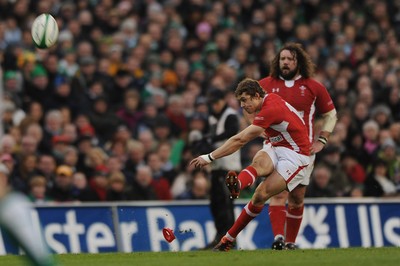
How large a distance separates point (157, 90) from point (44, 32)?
6.43 meters

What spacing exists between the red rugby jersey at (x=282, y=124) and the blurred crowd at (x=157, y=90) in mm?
4019

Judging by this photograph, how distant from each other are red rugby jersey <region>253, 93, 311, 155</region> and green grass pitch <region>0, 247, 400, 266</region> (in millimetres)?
1168

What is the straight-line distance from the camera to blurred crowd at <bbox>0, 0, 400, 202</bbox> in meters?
17.4

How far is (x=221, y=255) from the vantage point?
1164cm

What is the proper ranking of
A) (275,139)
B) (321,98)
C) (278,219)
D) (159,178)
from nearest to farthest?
(275,139) → (278,219) → (321,98) → (159,178)

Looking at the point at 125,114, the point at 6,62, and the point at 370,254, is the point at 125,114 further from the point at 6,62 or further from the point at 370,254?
the point at 370,254

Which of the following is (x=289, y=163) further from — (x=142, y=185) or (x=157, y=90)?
(x=157, y=90)

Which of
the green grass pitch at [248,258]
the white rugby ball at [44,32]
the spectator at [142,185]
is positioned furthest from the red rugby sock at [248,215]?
the spectator at [142,185]

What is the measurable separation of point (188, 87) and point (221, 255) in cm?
910

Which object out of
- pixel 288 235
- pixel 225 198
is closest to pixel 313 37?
pixel 225 198

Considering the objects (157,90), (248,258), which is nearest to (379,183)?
(157,90)

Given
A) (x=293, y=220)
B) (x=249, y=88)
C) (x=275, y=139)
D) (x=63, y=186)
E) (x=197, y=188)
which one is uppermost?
(x=249, y=88)

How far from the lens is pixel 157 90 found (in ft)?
66.7

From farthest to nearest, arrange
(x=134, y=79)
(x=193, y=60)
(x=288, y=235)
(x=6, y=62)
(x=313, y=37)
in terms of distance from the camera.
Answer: (x=313, y=37) → (x=193, y=60) → (x=134, y=79) → (x=6, y=62) → (x=288, y=235)
